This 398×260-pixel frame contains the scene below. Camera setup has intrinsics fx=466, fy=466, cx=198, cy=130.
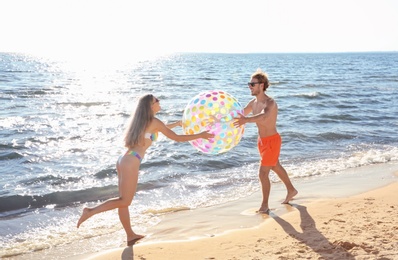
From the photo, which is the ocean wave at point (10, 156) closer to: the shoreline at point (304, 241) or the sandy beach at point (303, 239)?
the sandy beach at point (303, 239)

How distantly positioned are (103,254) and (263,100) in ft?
9.08

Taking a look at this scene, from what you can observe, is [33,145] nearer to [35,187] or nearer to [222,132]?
[35,187]

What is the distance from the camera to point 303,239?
4973mm

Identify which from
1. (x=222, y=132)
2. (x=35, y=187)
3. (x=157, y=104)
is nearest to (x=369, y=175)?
(x=222, y=132)

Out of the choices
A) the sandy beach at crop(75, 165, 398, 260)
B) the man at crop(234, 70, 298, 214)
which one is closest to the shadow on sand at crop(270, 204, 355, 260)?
the sandy beach at crop(75, 165, 398, 260)

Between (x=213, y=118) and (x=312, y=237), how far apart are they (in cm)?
175

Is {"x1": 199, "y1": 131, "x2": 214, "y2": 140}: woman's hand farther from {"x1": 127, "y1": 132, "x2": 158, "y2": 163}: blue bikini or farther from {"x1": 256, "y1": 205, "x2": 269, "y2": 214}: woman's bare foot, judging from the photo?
Answer: {"x1": 256, "y1": 205, "x2": 269, "y2": 214}: woman's bare foot

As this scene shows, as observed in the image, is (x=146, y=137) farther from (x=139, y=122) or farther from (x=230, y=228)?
(x=230, y=228)

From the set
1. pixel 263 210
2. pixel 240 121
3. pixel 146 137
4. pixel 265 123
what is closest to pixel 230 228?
pixel 263 210

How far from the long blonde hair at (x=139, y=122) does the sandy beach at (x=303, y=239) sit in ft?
3.88

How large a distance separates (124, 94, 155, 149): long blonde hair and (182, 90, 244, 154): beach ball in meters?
0.71

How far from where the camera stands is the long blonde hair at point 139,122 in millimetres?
4992

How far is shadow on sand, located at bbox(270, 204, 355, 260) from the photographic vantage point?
14.6ft

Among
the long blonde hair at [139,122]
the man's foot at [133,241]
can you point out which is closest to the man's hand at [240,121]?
the long blonde hair at [139,122]
